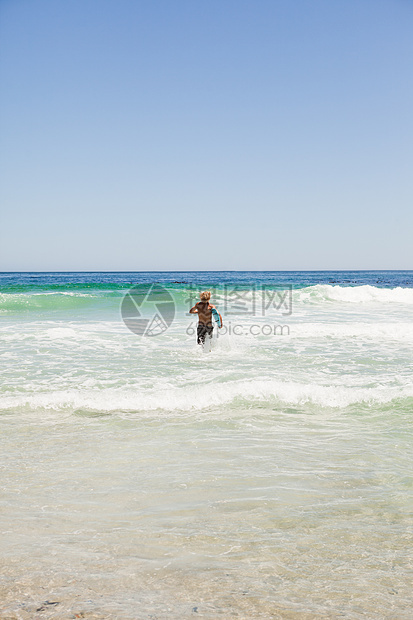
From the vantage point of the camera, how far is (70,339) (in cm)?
1290

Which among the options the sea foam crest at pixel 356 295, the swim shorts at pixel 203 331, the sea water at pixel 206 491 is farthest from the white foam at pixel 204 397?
the sea foam crest at pixel 356 295

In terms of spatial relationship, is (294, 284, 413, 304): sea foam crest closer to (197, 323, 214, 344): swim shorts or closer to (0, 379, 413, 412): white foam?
(197, 323, 214, 344): swim shorts

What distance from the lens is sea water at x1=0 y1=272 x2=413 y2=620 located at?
2.35 metres

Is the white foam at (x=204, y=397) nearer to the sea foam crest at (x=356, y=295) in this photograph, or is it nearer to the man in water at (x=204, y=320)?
the man in water at (x=204, y=320)

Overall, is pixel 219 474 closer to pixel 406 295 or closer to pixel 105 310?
pixel 105 310

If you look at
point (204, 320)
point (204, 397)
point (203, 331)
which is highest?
point (204, 320)

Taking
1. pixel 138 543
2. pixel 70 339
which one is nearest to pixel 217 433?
pixel 138 543

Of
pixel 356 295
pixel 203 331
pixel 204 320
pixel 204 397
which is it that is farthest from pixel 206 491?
pixel 356 295

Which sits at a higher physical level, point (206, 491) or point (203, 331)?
point (203, 331)

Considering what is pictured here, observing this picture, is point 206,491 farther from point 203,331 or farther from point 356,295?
point 356,295

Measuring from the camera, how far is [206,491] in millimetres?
3732

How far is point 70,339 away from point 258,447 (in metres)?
9.27

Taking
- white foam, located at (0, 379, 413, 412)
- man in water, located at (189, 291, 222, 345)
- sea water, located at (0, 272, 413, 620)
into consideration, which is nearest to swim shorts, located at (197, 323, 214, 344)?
man in water, located at (189, 291, 222, 345)

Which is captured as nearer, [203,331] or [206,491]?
[206,491]
